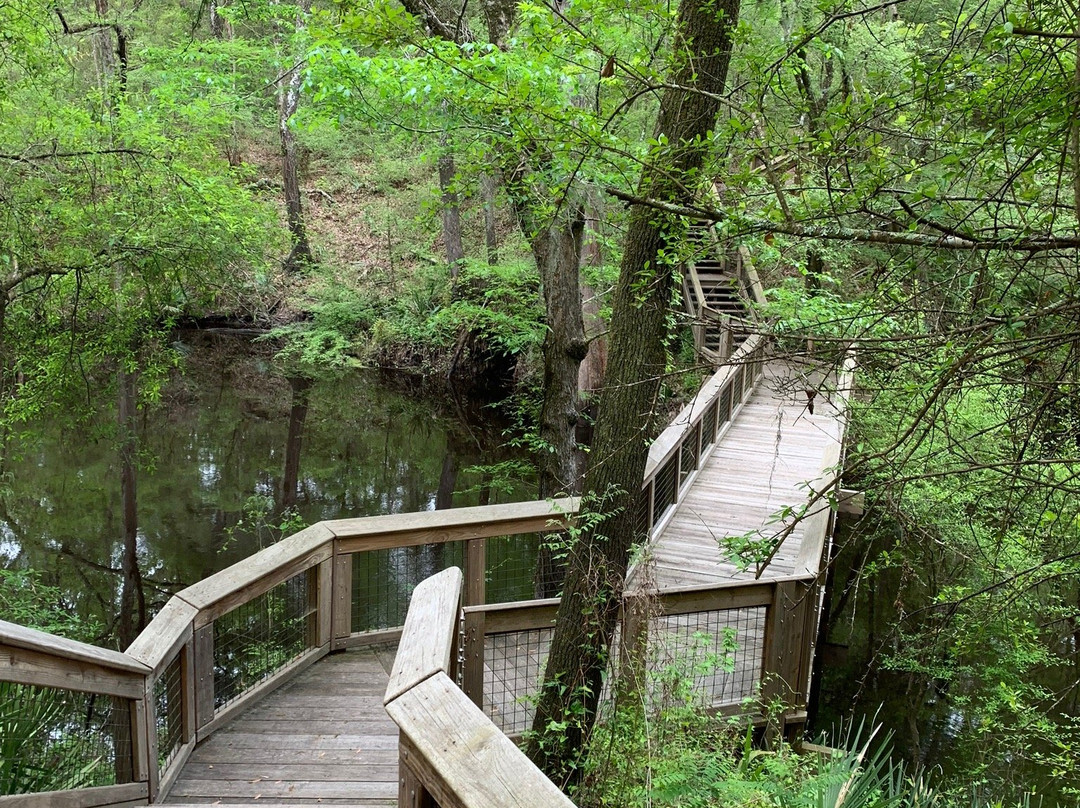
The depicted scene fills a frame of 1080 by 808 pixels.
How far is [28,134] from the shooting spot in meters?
7.92

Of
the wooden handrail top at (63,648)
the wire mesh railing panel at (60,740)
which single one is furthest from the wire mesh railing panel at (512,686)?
the wire mesh railing panel at (60,740)

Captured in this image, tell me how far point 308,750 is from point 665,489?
203 inches

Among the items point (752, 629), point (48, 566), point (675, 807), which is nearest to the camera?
Result: point (675, 807)

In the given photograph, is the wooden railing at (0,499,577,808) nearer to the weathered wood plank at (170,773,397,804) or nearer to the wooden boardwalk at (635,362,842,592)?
the weathered wood plank at (170,773,397,804)

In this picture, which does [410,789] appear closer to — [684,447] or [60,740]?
[60,740]

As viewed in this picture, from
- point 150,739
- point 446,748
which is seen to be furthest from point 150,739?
point 446,748

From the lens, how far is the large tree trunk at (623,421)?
13.4ft

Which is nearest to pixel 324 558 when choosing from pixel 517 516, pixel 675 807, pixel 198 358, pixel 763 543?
pixel 517 516

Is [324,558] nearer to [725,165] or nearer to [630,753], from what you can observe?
[630,753]

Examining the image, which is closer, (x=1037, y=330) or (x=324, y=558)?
(x=1037, y=330)

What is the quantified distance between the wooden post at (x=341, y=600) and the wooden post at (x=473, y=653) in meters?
1.53

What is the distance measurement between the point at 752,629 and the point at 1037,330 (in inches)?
153

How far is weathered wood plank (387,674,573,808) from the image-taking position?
1776mm

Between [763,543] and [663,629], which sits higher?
[763,543]
